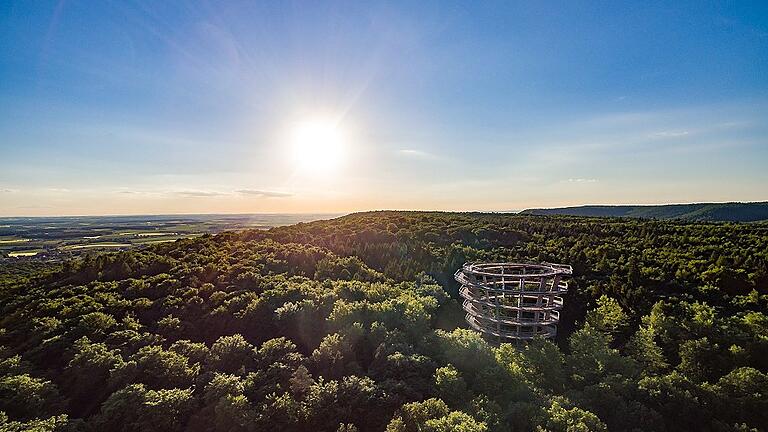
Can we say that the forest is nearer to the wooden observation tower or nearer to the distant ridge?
the wooden observation tower

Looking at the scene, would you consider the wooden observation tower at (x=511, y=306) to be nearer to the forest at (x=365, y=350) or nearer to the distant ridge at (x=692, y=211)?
the forest at (x=365, y=350)

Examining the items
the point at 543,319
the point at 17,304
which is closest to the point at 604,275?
the point at 543,319

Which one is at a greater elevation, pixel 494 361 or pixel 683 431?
pixel 494 361

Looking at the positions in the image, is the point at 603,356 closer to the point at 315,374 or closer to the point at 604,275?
the point at 315,374

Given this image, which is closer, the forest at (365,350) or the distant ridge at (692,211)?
the forest at (365,350)

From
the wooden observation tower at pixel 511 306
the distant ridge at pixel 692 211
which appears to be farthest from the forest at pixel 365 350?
the distant ridge at pixel 692 211
